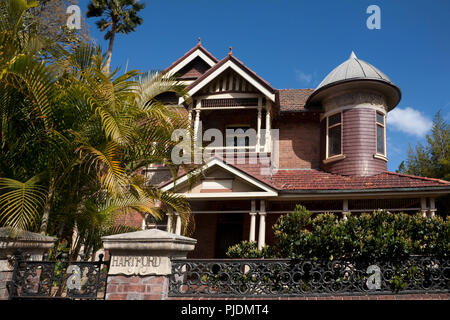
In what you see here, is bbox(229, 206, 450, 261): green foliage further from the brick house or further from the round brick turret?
the round brick turret

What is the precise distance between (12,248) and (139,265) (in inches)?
94.0

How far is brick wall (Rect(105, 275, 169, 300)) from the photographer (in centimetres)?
459

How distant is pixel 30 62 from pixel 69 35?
17.1 metres

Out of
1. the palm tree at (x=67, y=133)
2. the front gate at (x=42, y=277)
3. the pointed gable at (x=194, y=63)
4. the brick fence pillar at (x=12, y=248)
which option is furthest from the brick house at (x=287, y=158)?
the front gate at (x=42, y=277)

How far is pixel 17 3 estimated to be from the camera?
6.89 m

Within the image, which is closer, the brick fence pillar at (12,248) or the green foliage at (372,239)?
the brick fence pillar at (12,248)

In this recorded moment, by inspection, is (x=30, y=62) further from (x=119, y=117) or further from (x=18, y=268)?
(x=18, y=268)

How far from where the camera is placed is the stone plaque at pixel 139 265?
15.3 ft

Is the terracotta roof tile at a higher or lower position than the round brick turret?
lower

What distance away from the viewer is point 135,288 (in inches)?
181

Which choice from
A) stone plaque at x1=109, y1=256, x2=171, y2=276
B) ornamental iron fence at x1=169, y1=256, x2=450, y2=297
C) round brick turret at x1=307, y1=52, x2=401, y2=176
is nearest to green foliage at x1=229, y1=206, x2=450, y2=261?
ornamental iron fence at x1=169, y1=256, x2=450, y2=297

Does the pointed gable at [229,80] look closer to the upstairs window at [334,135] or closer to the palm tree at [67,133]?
the upstairs window at [334,135]

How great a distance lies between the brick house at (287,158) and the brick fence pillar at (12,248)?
6380 millimetres

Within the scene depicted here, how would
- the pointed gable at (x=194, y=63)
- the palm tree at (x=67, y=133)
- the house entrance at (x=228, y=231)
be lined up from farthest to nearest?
1. the pointed gable at (x=194, y=63)
2. the house entrance at (x=228, y=231)
3. the palm tree at (x=67, y=133)
